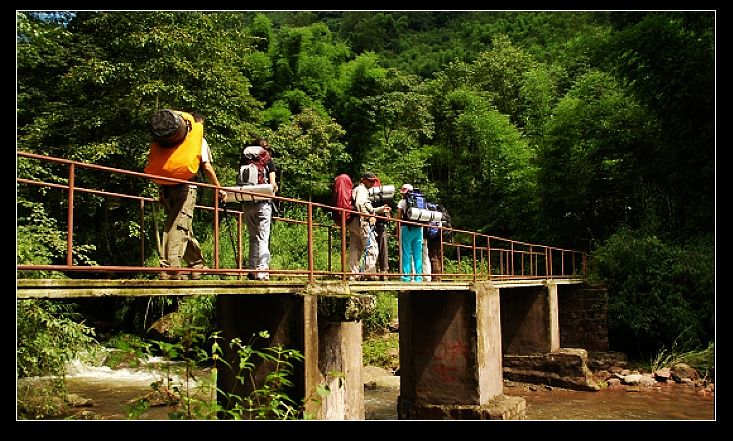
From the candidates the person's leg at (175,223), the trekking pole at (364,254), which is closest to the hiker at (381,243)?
the trekking pole at (364,254)

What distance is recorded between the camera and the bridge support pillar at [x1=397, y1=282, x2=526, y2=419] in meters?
10.8

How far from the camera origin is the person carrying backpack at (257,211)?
7.10 m

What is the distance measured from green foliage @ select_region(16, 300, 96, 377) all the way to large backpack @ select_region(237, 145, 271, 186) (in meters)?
4.90

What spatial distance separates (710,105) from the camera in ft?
50.1

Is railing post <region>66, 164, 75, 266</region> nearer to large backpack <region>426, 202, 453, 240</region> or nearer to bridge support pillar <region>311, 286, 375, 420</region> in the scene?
bridge support pillar <region>311, 286, 375, 420</region>

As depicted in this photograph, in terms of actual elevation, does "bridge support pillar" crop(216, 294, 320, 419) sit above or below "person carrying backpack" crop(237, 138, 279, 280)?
below

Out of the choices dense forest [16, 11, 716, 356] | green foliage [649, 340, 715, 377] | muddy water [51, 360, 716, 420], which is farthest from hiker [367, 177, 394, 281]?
green foliage [649, 340, 715, 377]

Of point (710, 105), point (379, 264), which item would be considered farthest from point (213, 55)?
point (710, 105)

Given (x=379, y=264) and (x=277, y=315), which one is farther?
(x=379, y=264)

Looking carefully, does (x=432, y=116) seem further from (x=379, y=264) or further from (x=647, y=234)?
(x=379, y=264)

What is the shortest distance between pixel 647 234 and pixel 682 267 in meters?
2.50

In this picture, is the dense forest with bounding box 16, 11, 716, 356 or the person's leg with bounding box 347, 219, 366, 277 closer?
the person's leg with bounding box 347, 219, 366, 277

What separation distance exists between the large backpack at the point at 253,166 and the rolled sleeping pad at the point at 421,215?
3.69 meters

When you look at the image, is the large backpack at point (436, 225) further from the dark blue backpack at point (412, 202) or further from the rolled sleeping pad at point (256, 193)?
the rolled sleeping pad at point (256, 193)
